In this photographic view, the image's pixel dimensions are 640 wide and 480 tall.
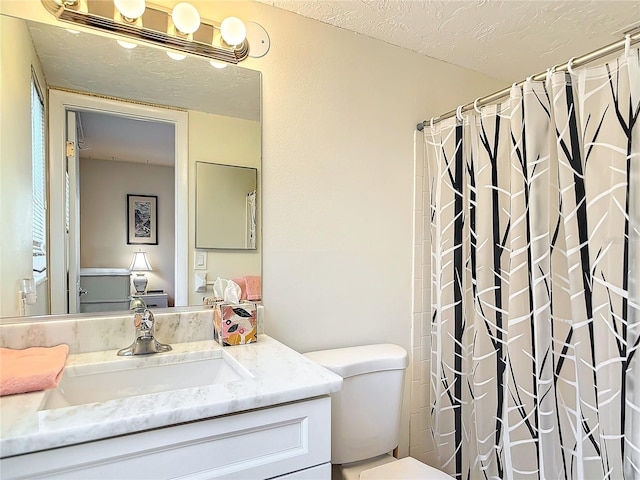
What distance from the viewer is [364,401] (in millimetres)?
1455

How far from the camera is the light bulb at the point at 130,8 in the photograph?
1.20 m

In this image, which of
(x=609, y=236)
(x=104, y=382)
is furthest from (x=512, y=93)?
(x=104, y=382)

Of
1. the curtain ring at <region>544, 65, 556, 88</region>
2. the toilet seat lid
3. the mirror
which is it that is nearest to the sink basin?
the mirror

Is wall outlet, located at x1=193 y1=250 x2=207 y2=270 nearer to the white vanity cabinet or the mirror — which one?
the mirror

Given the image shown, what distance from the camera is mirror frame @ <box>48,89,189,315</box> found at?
3.84 ft

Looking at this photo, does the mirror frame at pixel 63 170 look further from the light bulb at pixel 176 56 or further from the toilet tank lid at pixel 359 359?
the toilet tank lid at pixel 359 359

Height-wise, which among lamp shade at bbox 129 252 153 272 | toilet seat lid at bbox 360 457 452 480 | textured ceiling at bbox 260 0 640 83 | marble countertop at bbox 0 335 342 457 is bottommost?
toilet seat lid at bbox 360 457 452 480

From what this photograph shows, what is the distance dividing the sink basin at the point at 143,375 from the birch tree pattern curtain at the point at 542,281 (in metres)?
0.98

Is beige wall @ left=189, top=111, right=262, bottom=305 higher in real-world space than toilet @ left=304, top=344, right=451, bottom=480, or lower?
higher

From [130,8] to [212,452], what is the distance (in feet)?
4.30

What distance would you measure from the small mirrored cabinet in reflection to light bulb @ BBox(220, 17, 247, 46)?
44cm

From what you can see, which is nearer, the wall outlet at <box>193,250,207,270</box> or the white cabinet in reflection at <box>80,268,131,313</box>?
the white cabinet in reflection at <box>80,268,131,313</box>

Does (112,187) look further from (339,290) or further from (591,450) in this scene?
(591,450)

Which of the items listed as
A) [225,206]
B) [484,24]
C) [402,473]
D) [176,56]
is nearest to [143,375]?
[225,206]
